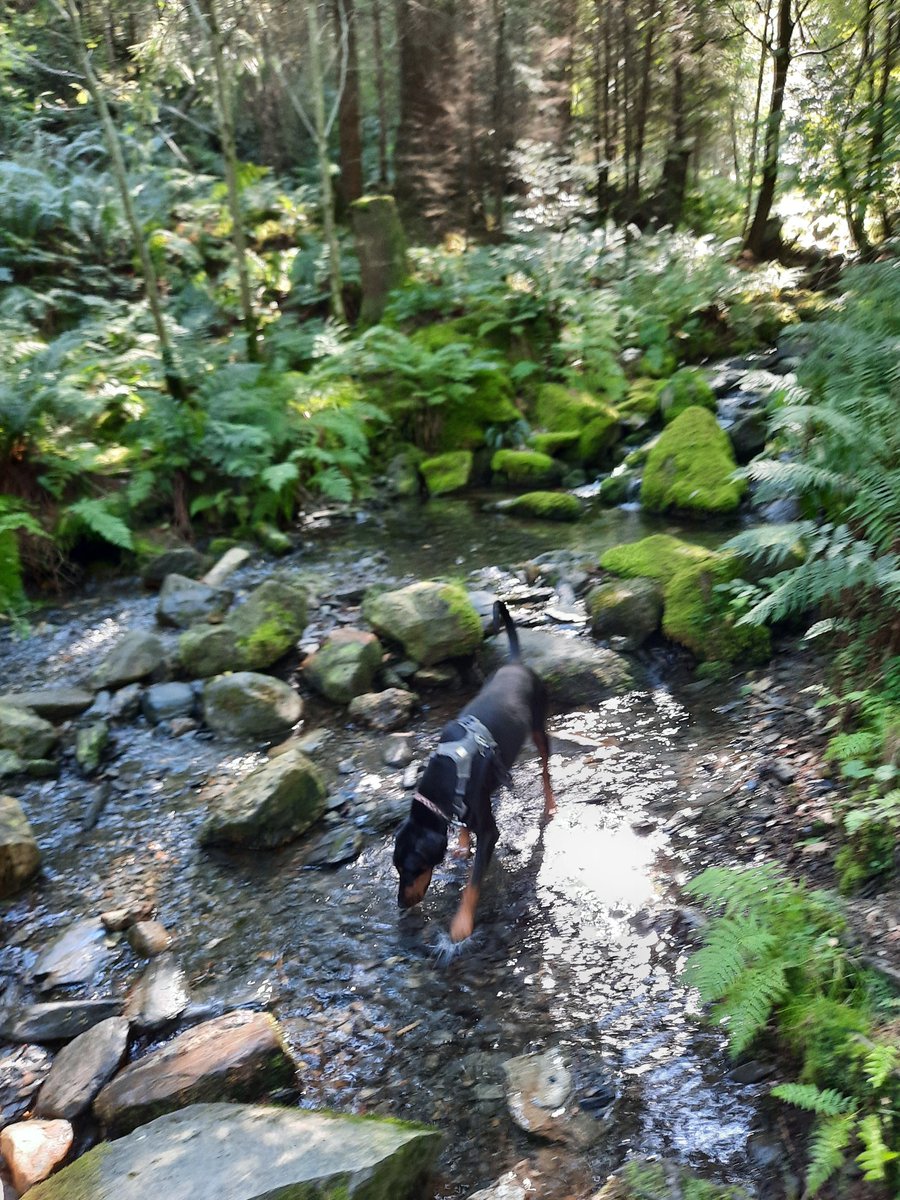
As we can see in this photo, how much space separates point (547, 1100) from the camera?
2875 mm

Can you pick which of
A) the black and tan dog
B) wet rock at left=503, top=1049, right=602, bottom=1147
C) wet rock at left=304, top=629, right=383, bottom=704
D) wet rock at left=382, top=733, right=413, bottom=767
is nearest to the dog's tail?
the black and tan dog

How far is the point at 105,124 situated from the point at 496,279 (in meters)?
6.25

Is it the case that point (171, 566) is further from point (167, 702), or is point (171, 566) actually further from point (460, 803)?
point (460, 803)

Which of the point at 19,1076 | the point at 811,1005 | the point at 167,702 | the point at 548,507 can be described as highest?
the point at 811,1005

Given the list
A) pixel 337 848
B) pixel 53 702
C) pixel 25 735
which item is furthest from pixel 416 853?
pixel 53 702

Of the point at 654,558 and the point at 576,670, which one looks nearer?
the point at 576,670

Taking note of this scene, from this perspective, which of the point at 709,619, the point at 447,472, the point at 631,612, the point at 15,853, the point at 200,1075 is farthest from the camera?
the point at 447,472

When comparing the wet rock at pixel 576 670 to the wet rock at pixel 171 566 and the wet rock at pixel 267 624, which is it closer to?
the wet rock at pixel 267 624

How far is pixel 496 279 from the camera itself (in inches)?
523

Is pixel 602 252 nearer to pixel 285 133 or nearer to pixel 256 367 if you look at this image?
pixel 256 367

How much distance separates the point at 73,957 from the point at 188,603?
4.01 meters

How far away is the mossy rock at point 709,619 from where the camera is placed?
560 cm

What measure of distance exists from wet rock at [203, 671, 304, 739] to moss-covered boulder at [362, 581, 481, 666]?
99 cm

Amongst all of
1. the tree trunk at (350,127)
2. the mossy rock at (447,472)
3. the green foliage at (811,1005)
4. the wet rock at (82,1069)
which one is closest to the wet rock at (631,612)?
the green foliage at (811,1005)
